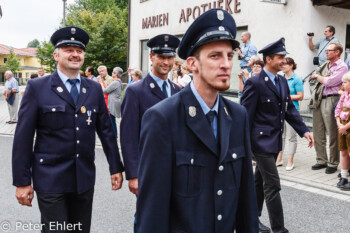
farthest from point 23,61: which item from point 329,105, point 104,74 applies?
point 329,105

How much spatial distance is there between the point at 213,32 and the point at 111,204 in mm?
3966

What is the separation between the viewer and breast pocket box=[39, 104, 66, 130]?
2.98m

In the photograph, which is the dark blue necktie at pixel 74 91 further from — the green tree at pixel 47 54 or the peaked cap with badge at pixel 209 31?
the green tree at pixel 47 54

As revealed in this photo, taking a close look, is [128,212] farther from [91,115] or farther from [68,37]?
[68,37]

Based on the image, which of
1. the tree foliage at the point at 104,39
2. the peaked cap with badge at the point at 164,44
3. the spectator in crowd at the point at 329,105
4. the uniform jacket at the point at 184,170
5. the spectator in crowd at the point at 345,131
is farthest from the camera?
the tree foliage at the point at 104,39

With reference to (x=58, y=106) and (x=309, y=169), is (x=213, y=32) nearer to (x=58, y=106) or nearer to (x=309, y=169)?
(x=58, y=106)

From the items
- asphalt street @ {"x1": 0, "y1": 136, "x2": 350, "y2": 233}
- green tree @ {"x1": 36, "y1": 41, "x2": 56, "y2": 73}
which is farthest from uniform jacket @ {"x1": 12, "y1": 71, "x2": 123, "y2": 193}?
green tree @ {"x1": 36, "y1": 41, "x2": 56, "y2": 73}

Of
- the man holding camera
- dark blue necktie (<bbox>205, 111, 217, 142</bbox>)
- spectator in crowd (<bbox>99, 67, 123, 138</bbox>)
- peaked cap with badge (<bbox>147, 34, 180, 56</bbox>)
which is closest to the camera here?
dark blue necktie (<bbox>205, 111, 217, 142</bbox>)

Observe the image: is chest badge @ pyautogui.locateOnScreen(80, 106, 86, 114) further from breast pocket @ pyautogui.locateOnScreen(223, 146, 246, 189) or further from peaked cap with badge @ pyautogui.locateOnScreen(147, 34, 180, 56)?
breast pocket @ pyautogui.locateOnScreen(223, 146, 246, 189)

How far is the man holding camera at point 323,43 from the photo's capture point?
30.8 ft

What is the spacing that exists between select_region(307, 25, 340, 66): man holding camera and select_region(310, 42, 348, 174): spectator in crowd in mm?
2191

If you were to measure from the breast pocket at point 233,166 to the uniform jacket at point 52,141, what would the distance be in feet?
4.95

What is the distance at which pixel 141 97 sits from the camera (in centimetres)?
351

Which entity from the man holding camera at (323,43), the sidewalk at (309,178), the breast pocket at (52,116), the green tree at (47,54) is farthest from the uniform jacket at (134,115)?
the green tree at (47,54)
